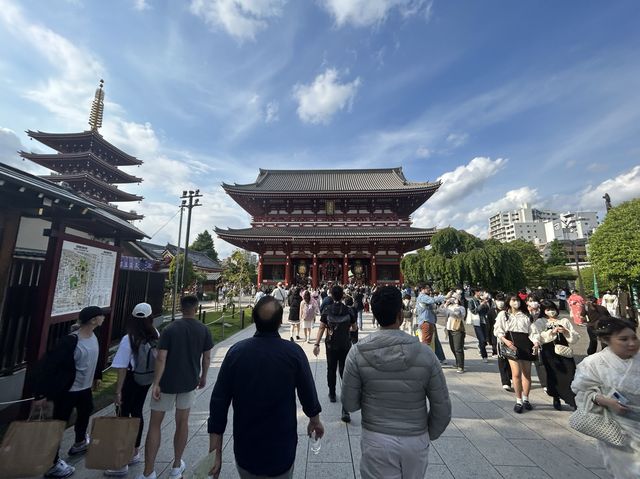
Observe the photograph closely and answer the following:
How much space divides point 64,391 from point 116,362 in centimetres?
68

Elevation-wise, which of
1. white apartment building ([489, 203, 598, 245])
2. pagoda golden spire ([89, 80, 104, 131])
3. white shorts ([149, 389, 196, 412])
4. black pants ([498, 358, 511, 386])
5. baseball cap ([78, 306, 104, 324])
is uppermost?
white apartment building ([489, 203, 598, 245])

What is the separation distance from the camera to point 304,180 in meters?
30.0

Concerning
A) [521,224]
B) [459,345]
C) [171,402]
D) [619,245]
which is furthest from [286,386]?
[521,224]

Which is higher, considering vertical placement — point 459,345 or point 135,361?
point 135,361

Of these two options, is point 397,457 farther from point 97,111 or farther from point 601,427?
point 97,111

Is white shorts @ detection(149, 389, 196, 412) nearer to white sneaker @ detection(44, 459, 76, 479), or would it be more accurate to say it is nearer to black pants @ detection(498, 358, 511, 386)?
white sneaker @ detection(44, 459, 76, 479)

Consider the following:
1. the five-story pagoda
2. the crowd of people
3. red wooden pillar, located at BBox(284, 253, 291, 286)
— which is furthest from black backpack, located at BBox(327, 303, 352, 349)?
the five-story pagoda

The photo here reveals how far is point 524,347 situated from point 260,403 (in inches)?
173

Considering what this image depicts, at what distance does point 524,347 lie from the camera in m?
4.41

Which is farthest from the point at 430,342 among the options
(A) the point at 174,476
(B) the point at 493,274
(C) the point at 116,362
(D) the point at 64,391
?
(B) the point at 493,274

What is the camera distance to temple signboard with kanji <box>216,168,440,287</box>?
916 inches

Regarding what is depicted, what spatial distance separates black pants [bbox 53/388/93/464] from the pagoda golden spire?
89.9ft

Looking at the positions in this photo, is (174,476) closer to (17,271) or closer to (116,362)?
(116,362)

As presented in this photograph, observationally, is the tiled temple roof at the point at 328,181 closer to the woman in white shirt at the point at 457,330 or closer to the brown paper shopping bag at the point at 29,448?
the woman in white shirt at the point at 457,330
